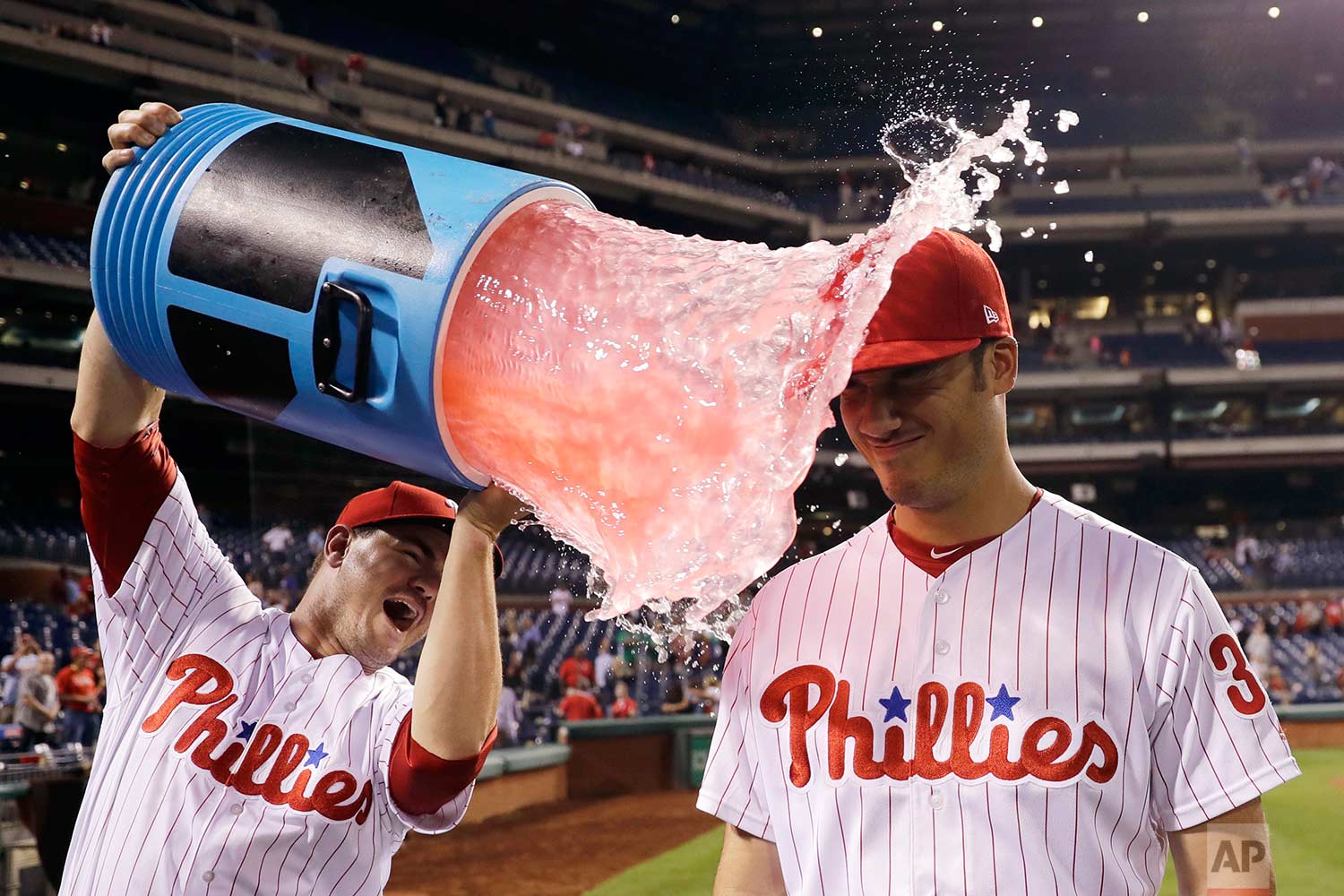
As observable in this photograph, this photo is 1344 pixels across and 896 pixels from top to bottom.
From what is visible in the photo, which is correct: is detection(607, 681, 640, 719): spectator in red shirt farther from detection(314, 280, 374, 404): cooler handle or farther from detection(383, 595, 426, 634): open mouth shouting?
detection(314, 280, 374, 404): cooler handle

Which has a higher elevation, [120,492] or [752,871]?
[120,492]

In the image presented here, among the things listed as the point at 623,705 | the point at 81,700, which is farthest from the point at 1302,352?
the point at 81,700

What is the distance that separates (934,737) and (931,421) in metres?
0.36

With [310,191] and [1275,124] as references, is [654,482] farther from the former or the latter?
[1275,124]

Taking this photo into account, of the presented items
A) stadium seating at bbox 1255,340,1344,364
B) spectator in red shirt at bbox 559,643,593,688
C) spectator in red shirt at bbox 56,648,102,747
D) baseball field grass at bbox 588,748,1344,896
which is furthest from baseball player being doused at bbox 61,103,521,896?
stadium seating at bbox 1255,340,1344,364

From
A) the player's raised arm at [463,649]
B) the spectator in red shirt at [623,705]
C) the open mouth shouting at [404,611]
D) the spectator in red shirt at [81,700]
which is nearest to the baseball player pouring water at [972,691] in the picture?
the player's raised arm at [463,649]

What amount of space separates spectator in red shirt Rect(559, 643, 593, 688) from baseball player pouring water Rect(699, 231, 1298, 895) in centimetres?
881

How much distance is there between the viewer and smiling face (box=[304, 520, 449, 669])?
2.05m

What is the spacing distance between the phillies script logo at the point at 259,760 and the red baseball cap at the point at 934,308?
112 cm

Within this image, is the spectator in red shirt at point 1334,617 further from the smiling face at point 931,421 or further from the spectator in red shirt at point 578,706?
the smiling face at point 931,421

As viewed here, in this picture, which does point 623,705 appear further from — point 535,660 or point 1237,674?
point 1237,674

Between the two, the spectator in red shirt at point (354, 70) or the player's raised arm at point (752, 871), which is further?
the spectator in red shirt at point (354, 70)

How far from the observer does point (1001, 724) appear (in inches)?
52.8

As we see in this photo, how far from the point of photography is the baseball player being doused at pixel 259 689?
1.71 m
